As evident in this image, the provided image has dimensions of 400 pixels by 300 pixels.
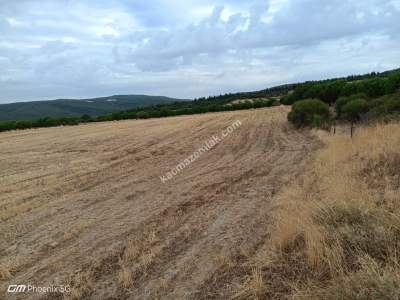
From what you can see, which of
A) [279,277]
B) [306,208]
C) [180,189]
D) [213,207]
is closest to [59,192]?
[180,189]

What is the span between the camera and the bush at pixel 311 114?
90.2 ft

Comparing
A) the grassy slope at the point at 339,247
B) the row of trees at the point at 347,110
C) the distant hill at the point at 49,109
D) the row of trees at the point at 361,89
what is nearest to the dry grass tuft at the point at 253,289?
the grassy slope at the point at 339,247

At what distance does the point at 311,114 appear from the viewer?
29.1 meters

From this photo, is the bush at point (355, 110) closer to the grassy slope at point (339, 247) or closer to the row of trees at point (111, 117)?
the grassy slope at point (339, 247)

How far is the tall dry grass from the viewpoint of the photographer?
135 inches

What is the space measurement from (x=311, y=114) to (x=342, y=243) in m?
26.1

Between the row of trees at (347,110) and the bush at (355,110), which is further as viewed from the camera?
the bush at (355,110)

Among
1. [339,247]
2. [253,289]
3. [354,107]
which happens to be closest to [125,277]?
[253,289]

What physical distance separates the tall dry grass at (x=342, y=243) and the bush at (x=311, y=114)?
20524 mm

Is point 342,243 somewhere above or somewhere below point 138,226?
above

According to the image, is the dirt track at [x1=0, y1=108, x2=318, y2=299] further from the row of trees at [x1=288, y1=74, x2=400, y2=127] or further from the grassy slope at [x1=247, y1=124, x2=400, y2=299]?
the row of trees at [x1=288, y1=74, x2=400, y2=127]

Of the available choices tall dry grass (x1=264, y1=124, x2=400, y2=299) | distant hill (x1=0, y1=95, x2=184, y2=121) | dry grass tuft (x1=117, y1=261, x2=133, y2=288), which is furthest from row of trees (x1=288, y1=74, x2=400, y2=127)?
distant hill (x1=0, y1=95, x2=184, y2=121)

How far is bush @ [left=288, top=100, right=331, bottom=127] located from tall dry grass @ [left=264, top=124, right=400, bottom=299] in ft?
67.3

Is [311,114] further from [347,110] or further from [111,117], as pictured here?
[111,117]
